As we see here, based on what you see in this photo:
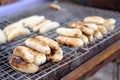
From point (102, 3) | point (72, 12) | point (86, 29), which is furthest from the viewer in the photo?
point (102, 3)

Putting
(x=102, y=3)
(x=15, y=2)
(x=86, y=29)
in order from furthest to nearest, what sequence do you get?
(x=15, y=2)
(x=102, y=3)
(x=86, y=29)

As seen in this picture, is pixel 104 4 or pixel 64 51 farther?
pixel 104 4

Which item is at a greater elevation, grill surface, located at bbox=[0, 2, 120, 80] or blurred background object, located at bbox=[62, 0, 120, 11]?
blurred background object, located at bbox=[62, 0, 120, 11]

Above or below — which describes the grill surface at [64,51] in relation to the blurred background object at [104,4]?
below

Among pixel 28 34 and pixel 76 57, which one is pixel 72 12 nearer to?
pixel 28 34

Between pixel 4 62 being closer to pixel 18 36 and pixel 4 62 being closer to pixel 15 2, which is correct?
pixel 18 36

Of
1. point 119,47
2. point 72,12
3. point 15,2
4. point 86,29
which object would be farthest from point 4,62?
point 15,2

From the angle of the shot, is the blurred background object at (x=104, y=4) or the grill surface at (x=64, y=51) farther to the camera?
the blurred background object at (x=104, y=4)

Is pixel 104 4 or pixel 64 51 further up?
pixel 104 4

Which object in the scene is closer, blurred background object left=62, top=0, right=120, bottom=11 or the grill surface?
the grill surface

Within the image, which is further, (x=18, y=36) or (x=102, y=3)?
(x=102, y=3)

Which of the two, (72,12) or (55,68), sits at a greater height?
(72,12)
